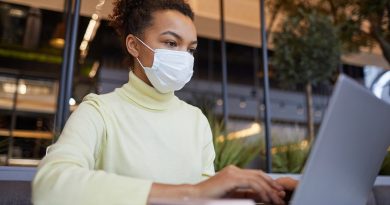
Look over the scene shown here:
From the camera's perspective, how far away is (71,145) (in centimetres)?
72

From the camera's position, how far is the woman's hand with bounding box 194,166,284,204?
0.61 m

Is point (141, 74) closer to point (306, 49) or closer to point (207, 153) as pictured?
point (207, 153)

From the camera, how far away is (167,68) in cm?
108

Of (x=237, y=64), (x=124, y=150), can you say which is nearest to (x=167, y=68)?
(x=124, y=150)

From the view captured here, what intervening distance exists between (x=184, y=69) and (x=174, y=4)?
0.19 m

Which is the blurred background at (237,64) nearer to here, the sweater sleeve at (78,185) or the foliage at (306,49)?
the foliage at (306,49)

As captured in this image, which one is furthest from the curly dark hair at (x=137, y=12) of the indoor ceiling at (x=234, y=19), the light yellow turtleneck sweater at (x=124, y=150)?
the indoor ceiling at (x=234, y=19)

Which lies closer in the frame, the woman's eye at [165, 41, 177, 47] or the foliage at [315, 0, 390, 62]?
the woman's eye at [165, 41, 177, 47]

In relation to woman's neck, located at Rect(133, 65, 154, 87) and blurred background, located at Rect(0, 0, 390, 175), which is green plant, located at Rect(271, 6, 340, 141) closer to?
blurred background, located at Rect(0, 0, 390, 175)

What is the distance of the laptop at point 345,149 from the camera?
541mm

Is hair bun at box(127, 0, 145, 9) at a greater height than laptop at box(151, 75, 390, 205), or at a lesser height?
greater

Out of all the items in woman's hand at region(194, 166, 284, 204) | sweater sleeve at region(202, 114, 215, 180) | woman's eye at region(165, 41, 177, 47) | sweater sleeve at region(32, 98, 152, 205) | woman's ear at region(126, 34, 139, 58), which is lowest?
sweater sleeve at region(202, 114, 215, 180)

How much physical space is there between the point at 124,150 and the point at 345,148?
0.48 meters

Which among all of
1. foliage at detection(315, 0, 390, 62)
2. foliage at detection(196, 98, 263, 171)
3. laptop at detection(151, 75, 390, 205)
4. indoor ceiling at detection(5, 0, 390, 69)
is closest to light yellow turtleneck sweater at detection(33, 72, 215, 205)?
laptop at detection(151, 75, 390, 205)
